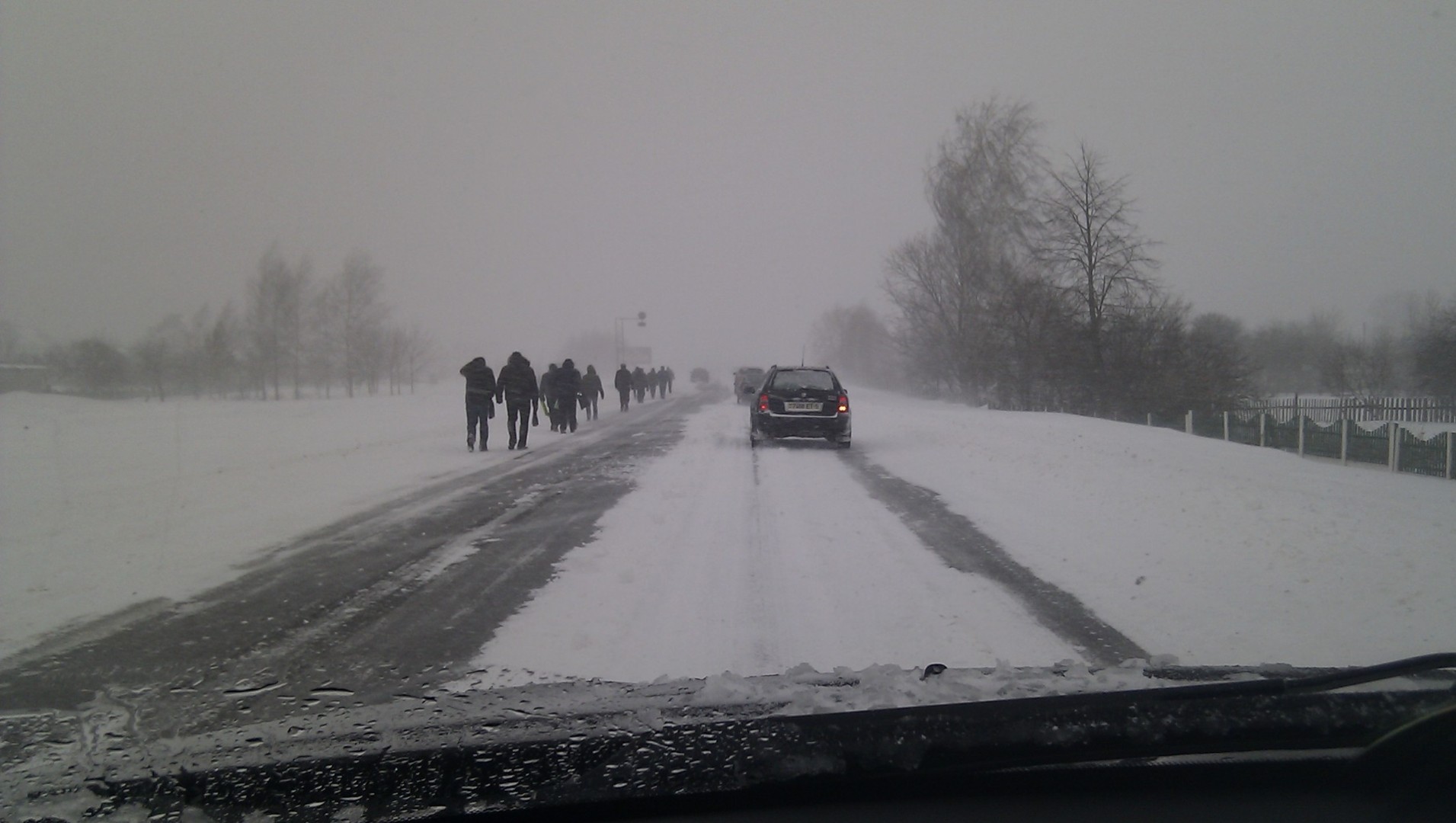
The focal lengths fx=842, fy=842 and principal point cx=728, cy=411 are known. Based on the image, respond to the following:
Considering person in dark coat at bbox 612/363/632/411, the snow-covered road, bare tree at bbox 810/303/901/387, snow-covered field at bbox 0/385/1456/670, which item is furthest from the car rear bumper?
bare tree at bbox 810/303/901/387

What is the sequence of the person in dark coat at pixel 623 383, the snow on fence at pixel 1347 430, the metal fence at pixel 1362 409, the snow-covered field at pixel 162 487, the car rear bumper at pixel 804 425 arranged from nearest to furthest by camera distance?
the snow-covered field at pixel 162 487 → the snow on fence at pixel 1347 430 → the car rear bumper at pixel 804 425 → the metal fence at pixel 1362 409 → the person in dark coat at pixel 623 383

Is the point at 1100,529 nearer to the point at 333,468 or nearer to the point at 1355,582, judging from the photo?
the point at 1355,582

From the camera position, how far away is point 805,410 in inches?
605

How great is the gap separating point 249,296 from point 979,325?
24433mm

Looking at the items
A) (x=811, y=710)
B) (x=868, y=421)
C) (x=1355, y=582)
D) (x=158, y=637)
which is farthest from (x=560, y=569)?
(x=868, y=421)

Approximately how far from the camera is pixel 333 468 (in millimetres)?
13016

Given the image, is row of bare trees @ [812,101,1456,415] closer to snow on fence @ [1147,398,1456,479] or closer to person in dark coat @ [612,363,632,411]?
snow on fence @ [1147,398,1456,479]

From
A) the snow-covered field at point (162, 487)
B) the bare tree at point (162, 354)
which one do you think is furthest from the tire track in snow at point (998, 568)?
the bare tree at point (162, 354)

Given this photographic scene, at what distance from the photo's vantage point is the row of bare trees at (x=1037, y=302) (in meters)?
25.2

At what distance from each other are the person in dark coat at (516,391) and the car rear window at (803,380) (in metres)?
5.00

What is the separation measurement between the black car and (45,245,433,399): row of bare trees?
1280 centimetres

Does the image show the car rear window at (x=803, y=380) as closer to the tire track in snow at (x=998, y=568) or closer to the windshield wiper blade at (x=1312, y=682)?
the tire track in snow at (x=998, y=568)

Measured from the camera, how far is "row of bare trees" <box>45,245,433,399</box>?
17.1 meters

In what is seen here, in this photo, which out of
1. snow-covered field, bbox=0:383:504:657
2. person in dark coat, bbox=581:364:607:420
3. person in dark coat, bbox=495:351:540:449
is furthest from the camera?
person in dark coat, bbox=581:364:607:420
